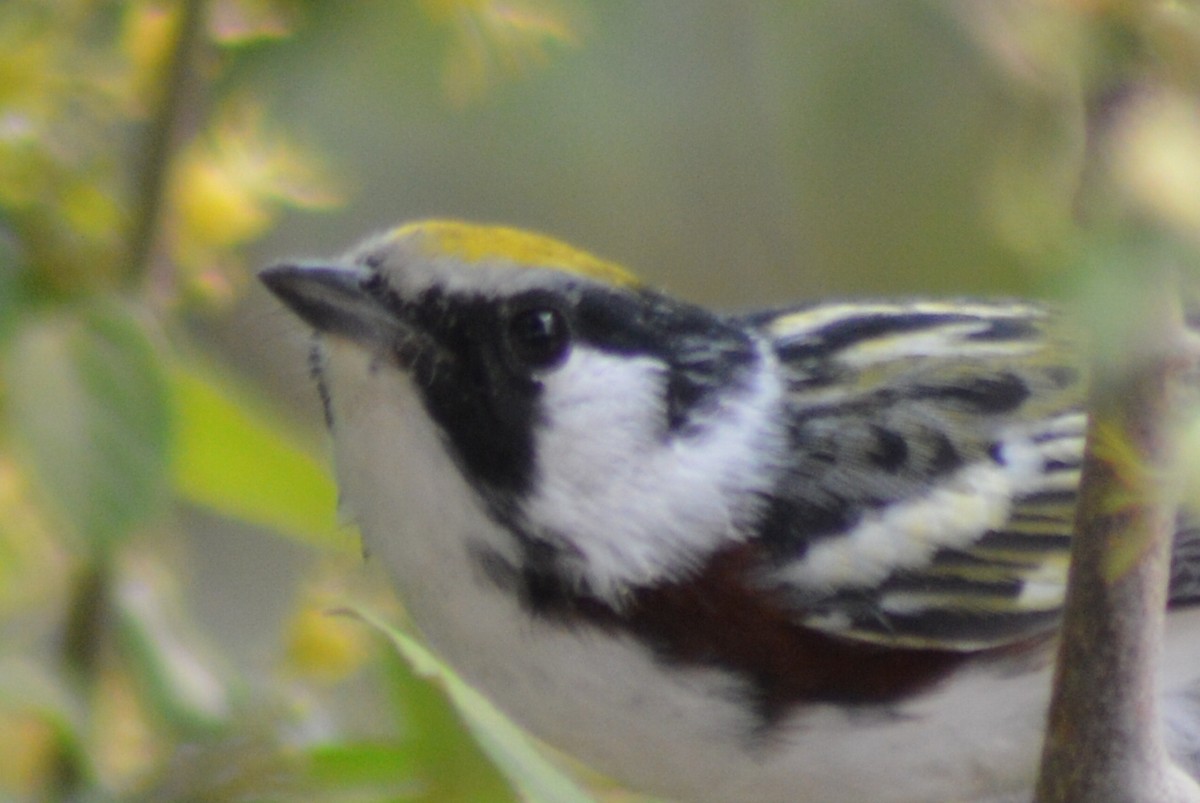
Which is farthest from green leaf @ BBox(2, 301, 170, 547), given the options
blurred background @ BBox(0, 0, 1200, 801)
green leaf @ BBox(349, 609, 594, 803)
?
green leaf @ BBox(349, 609, 594, 803)

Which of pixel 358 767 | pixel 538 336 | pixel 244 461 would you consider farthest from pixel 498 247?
pixel 358 767

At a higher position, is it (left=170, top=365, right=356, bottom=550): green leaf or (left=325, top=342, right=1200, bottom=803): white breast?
(left=170, top=365, right=356, bottom=550): green leaf

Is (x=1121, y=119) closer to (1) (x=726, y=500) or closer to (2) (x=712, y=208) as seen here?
(1) (x=726, y=500)

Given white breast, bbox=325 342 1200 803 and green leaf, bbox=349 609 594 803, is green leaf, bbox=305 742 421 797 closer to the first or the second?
green leaf, bbox=349 609 594 803

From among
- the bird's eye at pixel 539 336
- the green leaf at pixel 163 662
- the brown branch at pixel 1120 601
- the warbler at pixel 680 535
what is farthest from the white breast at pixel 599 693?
the brown branch at pixel 1120 601

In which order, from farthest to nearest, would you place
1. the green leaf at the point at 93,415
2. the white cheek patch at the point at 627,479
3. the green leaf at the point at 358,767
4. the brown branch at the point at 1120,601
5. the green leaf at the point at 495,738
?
the white cheek patch at the point at 627,479 → the green leaf at the point at 93,415 → the green leaf at the point at 358,767 → the green leaf at the point at 495,738 → the brown branch at the point at 1120,601

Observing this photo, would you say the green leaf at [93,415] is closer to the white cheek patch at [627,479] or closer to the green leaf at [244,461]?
the green leaf at [244,461]

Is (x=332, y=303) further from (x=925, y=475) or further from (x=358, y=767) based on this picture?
(x=925, y=475)

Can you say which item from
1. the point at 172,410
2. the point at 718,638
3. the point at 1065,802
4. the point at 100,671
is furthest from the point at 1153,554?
the point at 100,671
